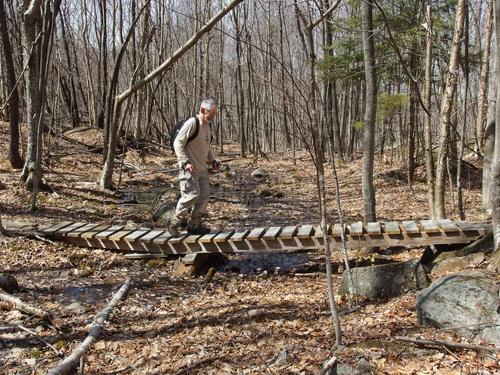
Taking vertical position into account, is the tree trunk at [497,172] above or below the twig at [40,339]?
above

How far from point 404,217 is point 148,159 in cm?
1278

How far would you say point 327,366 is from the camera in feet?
11.3

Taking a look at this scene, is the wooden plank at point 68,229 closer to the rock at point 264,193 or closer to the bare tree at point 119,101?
the bare tree at point 119,101

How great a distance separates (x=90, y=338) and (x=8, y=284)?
1.77 m

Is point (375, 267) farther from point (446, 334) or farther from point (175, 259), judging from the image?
point (175, 259)

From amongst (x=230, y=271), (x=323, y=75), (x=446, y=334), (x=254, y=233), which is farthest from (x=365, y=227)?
(x=323, y=75)

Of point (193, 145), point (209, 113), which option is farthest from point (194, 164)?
point (209, 113)

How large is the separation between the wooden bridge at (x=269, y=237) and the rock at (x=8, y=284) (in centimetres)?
175

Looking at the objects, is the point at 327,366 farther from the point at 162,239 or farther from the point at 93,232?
the point at 93,232

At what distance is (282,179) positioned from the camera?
17250mm

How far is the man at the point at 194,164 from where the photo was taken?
6270 millimetres

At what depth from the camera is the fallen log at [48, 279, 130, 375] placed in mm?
3711

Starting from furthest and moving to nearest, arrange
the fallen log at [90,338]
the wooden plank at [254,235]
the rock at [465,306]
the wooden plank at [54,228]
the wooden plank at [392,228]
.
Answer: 1. the wooden plank at [54,228]
2. the wooden plank at [254,235]
3. the wooden plank at [392,228]
4. the fallen log at [90,338]
5. the rock at [465,306]

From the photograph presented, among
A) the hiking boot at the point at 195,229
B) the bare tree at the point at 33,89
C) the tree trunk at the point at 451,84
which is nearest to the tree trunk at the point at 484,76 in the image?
the tree trunk at the point at 451,84
